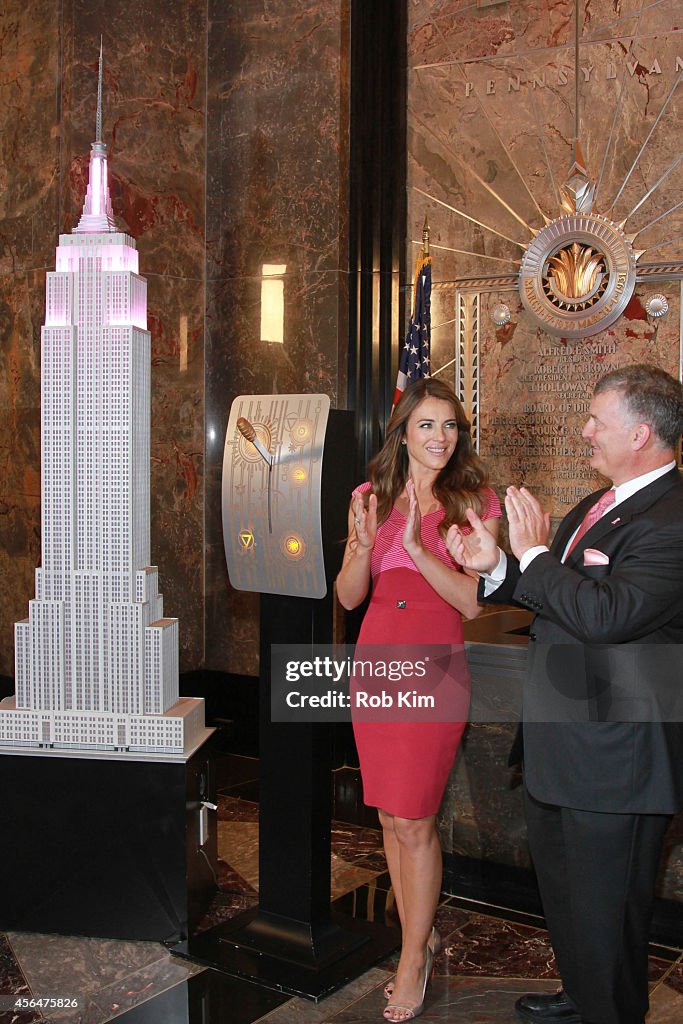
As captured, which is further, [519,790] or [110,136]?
[110,136]

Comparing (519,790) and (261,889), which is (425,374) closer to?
(519,790)

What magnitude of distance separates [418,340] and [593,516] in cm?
252

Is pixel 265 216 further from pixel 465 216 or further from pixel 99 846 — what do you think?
pixel 99 846

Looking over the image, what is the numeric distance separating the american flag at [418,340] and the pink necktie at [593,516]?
238 centimetres

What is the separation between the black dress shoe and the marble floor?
0.06 meters

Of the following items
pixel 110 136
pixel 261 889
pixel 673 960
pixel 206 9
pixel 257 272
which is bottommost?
pixel 673 960

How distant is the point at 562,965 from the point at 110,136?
4.79 metres

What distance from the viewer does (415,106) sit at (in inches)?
224

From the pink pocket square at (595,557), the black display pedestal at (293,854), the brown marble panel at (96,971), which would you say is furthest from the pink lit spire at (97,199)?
the brown marble panel at (96,971)

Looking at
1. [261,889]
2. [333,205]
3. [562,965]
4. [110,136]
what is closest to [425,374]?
[333,205]

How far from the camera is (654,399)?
2.71 meters

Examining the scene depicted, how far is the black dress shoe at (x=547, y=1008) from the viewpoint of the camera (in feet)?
10.8
